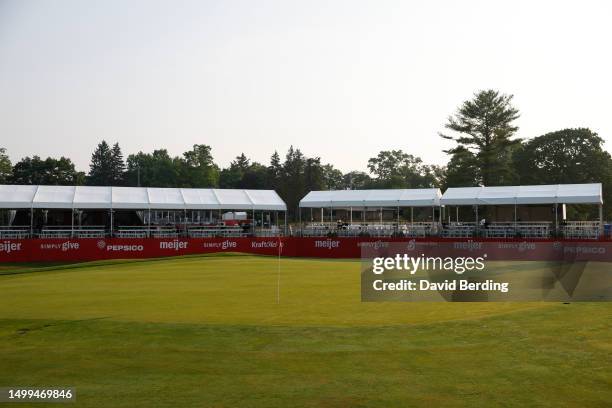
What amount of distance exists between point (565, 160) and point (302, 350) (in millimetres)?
87321

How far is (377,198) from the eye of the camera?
184 ft

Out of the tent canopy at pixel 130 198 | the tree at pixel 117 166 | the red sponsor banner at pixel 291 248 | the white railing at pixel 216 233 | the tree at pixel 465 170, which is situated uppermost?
the tree at pixel 117 166

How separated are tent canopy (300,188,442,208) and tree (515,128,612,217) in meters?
41.2

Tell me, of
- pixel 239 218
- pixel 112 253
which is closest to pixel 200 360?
pixel 112 253

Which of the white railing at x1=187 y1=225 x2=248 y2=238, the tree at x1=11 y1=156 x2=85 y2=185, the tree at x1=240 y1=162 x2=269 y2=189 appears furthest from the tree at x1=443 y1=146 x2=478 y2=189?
the tree at x1=11 y1=156 x2=85 y2=185

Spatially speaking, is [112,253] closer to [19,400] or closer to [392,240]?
[392,240]

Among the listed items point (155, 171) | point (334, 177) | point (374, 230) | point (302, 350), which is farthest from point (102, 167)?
point (302, 350)

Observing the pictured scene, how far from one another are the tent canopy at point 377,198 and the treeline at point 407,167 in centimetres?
3274

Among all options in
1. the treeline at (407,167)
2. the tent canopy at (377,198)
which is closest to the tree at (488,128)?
the treeline at (407,167)

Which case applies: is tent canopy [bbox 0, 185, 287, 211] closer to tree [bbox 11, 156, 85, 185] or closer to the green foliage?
tree [bbox 11, 156, 85, 185]

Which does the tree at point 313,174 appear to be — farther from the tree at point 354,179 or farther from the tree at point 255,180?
the tree at point 354,179

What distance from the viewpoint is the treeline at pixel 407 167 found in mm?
86938

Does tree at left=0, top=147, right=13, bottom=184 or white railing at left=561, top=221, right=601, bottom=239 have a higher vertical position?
tree at left=0, top=147, right=13, bottom=184

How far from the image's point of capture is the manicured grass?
9.13 m
